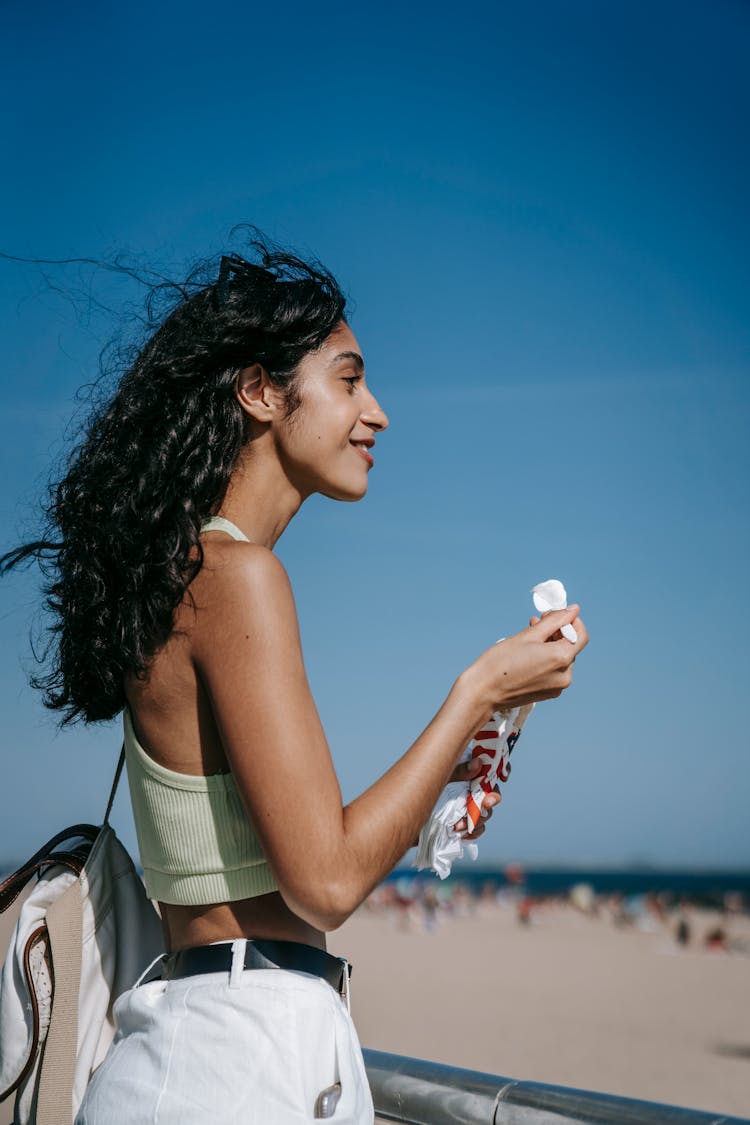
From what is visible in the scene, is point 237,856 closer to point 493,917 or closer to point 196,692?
point 196,692

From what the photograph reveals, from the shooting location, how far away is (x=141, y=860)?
1599 mm

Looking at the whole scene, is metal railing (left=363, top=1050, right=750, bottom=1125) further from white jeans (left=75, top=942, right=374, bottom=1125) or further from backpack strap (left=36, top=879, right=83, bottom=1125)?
backpack strap (left=36, top=879, right=83, bottom=1125)

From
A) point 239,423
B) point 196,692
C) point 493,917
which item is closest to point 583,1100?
point 196,692

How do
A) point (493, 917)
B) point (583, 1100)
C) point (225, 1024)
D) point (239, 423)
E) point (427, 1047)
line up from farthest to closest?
point (493, 917), point (427, 1047), point (239, 423), point (583, 1100), point (225, 1024)

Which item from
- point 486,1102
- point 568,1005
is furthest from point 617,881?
point 486,1102

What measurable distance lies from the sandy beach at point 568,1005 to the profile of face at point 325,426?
0.93m

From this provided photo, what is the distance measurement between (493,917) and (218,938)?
103 ft

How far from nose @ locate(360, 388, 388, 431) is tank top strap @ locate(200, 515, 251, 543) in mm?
352

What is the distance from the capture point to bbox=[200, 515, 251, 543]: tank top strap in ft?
5.26

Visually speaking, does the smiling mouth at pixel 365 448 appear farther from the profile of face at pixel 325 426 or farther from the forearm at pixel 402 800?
the forearm at pixel 402 800

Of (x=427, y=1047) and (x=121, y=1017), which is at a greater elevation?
(x=121, y=1017)

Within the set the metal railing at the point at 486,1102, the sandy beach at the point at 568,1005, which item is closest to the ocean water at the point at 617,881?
the sandy beach at the point at 568,1005

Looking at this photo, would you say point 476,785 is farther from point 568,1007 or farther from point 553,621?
point 568,1007

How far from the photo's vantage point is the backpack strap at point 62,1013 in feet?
5.02
